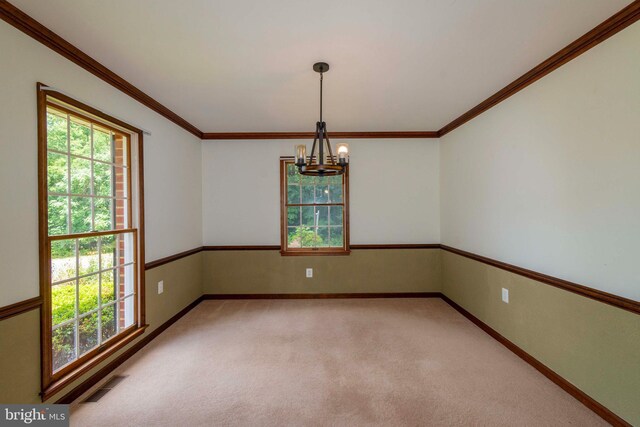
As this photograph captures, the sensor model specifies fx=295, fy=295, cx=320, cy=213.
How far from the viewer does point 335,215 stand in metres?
4.34

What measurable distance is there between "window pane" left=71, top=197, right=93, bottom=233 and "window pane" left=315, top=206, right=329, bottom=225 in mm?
2694

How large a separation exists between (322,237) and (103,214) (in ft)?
8.74

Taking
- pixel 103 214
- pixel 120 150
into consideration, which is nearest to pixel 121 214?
pixel 103 214

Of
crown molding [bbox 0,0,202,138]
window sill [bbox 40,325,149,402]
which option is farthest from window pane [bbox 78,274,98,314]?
crown molding [bbox 0,0,202,138]

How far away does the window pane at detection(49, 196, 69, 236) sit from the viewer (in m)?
1.98

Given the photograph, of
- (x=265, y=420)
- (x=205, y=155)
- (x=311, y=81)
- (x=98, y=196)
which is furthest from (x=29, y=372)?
(x=205, y=155)

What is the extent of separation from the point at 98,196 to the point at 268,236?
2.23 meters

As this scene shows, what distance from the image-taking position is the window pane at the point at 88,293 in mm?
2205

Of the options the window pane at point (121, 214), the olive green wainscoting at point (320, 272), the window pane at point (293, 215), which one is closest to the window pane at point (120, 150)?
the window pane at point (121, 214)

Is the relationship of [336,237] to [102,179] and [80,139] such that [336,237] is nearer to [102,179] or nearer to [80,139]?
[102,179]

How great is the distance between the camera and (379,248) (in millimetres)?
4289

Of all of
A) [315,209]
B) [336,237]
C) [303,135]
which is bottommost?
[336,237]

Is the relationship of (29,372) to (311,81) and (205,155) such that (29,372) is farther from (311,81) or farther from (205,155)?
(205,155)

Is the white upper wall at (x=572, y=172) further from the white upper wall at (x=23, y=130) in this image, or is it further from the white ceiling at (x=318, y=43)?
the white upper wall at (x=23, y=130)
